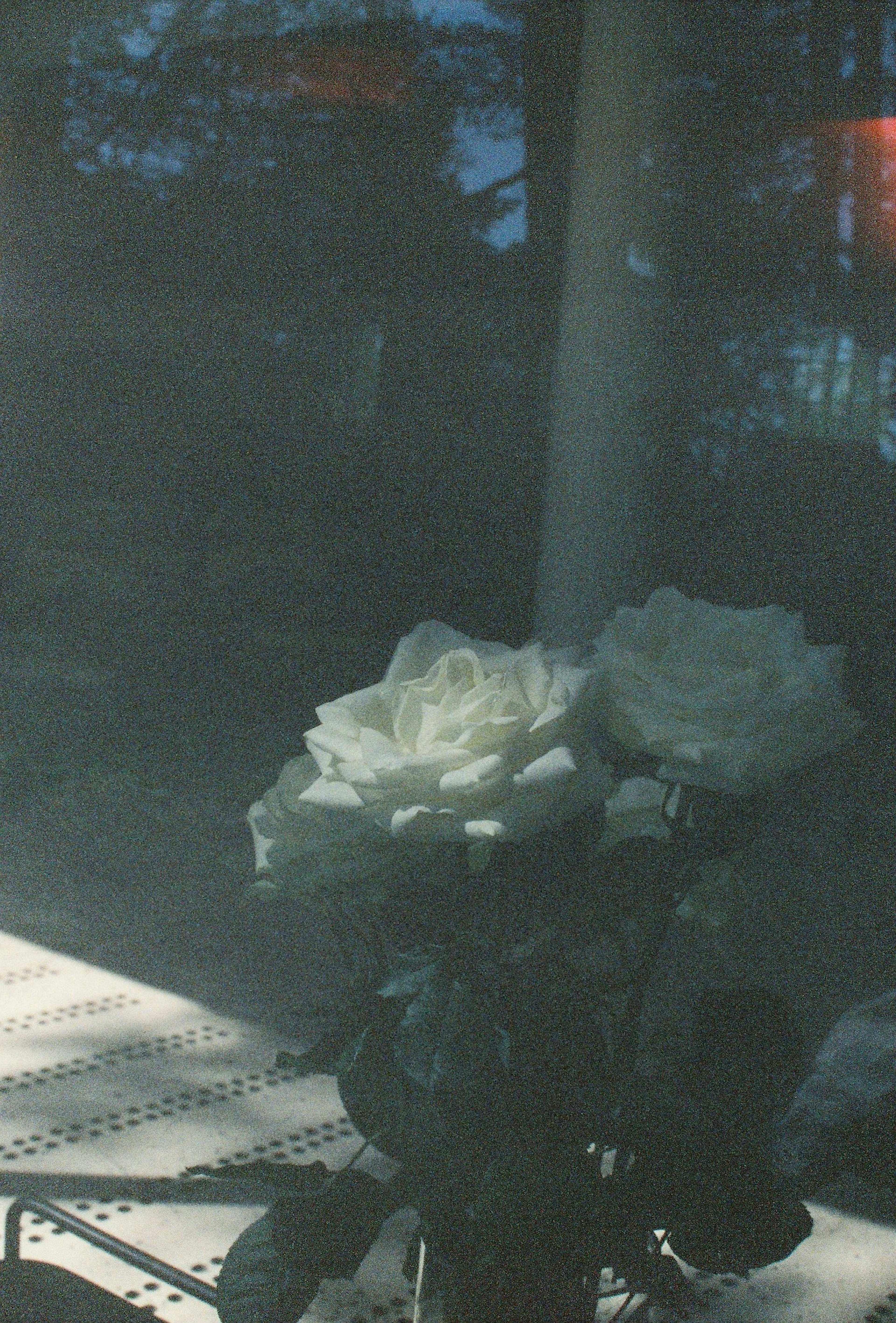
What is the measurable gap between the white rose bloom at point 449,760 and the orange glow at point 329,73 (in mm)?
2775

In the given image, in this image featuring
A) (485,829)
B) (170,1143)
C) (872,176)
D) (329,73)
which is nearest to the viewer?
(485,829)

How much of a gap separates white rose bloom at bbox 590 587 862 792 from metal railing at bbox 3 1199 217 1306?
44 centimetres

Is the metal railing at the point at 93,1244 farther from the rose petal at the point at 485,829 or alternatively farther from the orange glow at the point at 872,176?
the orange glow at the point at 872,176

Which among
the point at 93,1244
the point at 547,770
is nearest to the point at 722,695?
the point at 547,770

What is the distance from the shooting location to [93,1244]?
0.89 m

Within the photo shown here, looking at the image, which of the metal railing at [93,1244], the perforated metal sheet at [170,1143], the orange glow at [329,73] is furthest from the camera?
the orange glow at [329,73]

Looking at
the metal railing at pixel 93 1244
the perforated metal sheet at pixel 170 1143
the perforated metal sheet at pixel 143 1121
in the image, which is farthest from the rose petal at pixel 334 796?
the perforated metal sheet at pixel 143 1121

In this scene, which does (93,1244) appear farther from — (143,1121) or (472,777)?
(143,1121)

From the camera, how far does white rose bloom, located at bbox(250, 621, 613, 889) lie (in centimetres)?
49

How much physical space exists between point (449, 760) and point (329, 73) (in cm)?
305

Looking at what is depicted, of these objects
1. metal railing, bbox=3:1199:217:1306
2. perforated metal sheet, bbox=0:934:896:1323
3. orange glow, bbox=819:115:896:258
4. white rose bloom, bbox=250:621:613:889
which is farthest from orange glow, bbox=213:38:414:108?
white rose bloom, bbox=250:621:613:889

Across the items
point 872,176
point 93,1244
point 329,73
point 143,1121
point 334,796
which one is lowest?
point 143,1121

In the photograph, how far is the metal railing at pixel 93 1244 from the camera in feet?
2.70

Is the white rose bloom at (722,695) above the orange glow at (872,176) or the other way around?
the other way around
